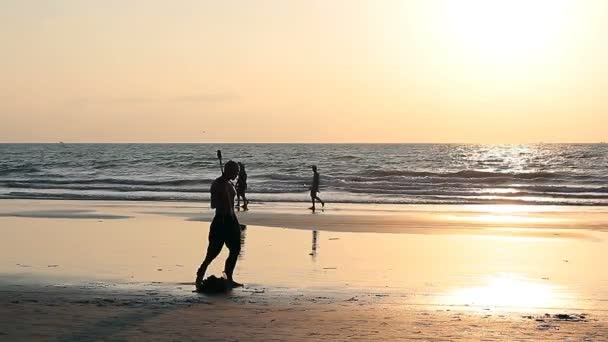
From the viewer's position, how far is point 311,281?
36.2 feet

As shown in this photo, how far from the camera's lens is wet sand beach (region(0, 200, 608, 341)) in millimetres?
8050

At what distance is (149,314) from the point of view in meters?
8.59

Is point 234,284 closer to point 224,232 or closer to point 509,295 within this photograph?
point 224,232

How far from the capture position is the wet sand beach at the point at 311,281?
317 inches

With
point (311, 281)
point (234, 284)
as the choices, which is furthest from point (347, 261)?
point (234, 284)

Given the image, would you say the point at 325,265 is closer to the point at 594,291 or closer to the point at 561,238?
the point at 594,291

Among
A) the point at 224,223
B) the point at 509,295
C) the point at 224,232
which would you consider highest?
the point at 224,223

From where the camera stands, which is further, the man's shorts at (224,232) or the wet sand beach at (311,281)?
the man's shorts at (224,232)

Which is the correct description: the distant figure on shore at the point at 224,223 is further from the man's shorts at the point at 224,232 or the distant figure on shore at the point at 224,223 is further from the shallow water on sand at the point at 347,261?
the shallow water on sand at the point at 347,261

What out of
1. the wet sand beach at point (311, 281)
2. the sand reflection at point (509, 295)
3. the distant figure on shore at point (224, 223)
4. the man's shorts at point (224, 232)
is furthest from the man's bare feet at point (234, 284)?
the sand reflection at point (509, 295)

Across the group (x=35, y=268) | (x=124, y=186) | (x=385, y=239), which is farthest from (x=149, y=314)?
(x=124, y=186)

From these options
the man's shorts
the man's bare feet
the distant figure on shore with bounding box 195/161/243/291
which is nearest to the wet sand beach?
the man's bare feet

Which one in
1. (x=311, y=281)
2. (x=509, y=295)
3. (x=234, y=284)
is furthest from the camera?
(x=311, y=281)

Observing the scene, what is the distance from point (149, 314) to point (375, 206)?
20.7m
